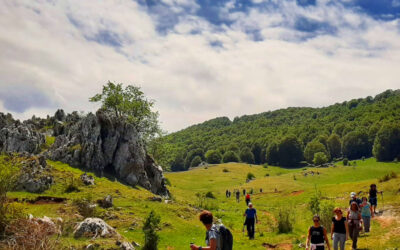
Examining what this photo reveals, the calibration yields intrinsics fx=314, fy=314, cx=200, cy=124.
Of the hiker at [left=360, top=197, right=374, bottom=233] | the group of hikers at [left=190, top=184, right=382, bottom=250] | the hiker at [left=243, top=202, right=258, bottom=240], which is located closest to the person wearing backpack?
the group of hikers at [left=190, top=184, right=382, bottom=250]

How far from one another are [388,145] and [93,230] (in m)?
164

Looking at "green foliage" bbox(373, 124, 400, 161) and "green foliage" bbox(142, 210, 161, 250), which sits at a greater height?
"green foliage" bbox(373, 124, 400, 161)

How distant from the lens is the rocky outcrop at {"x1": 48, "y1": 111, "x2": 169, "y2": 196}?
4800 cm

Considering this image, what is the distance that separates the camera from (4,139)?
4800cm

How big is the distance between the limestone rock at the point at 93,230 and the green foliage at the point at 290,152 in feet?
565

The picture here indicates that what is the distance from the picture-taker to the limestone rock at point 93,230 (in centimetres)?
1981

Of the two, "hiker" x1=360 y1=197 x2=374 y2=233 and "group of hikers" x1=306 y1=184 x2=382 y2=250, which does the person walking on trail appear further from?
"hiker" x1=360 y1=197 x2=374 y2=233

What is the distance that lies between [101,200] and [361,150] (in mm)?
185444

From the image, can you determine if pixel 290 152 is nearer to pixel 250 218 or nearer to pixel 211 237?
pixel 250 218

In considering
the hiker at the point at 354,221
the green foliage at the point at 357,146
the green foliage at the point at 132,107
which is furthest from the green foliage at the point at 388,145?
the hiker at the point at 354,221

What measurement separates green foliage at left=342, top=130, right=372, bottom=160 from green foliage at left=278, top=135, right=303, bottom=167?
2738 centimetres

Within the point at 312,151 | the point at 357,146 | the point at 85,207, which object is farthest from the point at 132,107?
the point at 357,146

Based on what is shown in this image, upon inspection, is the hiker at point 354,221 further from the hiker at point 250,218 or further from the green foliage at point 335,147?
the green foliage at point 335,147

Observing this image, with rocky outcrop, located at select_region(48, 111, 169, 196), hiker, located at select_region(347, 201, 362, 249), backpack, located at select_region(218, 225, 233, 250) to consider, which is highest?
rocky outcrop, located at select_region(48, 111, 169, 196)
